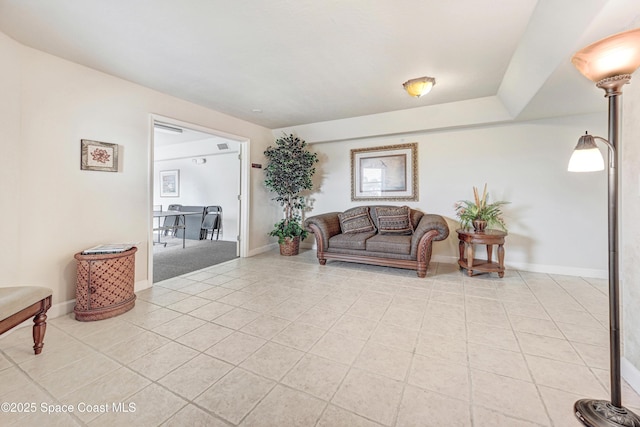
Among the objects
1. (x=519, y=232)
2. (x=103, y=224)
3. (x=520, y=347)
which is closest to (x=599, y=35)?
(x=520, y=347)

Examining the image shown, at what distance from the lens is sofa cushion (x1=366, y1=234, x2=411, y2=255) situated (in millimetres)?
3609

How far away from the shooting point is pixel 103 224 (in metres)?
2.77

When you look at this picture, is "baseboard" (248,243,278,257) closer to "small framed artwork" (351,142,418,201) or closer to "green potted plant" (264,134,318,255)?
"green potted plant" (264,134,318,255)

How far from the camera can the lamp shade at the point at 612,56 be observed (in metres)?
1.13

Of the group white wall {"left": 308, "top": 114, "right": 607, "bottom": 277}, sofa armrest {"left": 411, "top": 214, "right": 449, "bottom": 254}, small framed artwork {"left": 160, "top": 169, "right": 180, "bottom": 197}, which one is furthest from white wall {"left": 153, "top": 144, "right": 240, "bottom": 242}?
sofa armrest {"left": 411, "top": 214, "right": 449, "bottom": 254}

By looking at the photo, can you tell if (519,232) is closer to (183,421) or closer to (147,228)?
(183,421)

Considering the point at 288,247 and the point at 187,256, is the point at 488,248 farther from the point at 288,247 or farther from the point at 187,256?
the point at 187,256

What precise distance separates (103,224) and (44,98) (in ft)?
4.17

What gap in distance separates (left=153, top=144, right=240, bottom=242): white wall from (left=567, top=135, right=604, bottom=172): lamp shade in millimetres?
5900

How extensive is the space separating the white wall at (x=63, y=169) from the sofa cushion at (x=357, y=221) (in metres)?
2.88

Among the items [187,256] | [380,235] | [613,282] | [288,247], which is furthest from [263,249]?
[613,282]

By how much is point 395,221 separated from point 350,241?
840mm

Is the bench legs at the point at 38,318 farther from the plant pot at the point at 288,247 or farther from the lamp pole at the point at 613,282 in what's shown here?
the lamp pole at the point at 613,282

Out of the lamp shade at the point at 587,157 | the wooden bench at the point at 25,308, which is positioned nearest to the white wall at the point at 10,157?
the wooden bench at the point at 25,308
